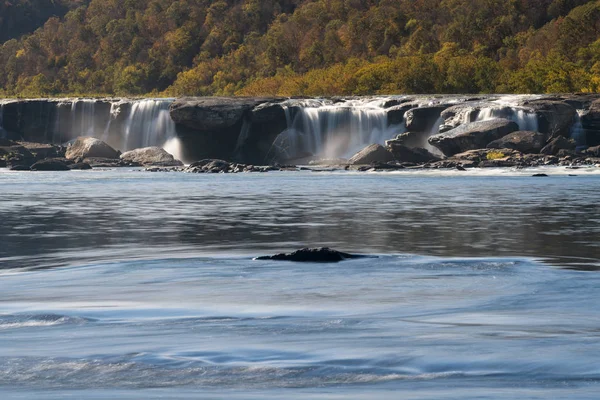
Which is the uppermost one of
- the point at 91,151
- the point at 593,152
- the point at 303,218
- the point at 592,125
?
the point at 592,125

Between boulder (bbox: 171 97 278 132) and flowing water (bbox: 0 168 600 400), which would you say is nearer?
flowing water (bbox: 0 168 600 400)

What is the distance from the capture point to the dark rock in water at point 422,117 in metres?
65.8

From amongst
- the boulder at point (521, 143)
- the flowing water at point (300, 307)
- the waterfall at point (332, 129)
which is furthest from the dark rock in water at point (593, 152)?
the flowing water at point (300, 307)

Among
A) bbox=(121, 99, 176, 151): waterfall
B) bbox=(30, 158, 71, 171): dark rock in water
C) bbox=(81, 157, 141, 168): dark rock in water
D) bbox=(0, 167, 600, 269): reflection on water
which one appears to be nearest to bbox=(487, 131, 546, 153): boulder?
bbox=(0, 167, 600, 269): reflection on water

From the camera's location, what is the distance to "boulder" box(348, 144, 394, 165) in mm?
61281

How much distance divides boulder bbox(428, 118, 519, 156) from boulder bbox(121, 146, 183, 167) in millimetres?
15357

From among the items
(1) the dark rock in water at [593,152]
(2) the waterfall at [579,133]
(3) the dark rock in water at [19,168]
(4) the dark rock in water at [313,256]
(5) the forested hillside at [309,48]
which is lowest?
(3) the dark rock in water at [19,168]

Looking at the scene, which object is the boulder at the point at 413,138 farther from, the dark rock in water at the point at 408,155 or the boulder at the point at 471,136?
the boulder at the point at 471,136

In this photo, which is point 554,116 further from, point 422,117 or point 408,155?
point 408,155

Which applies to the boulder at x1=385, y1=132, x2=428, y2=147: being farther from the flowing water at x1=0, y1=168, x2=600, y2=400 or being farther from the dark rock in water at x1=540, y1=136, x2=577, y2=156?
the flowing water at x1=0, y1=168, x2=600, y2=400

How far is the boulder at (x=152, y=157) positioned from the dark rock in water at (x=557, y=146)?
2060 cm

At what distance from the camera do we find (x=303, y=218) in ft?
91.0

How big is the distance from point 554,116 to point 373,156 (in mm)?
10067

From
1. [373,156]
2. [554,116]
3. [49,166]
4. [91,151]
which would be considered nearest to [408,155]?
[373,156]
